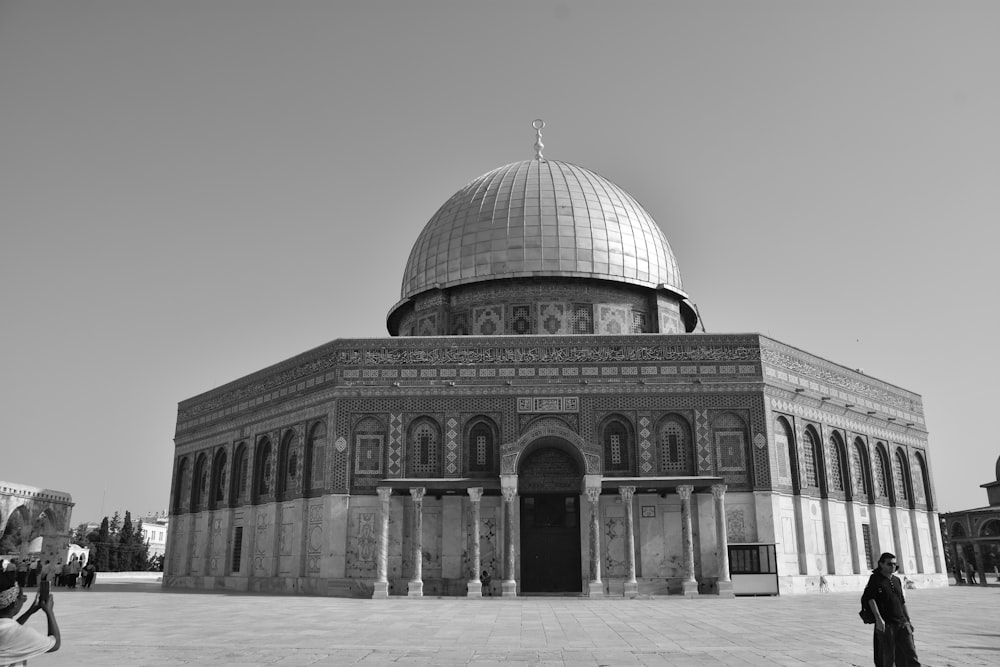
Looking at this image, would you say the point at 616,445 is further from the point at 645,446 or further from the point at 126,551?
the point at 126,551

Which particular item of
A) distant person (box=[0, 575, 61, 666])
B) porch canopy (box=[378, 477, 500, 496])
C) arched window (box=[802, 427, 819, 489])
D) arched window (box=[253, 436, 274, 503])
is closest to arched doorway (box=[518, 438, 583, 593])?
porch canopy (box=[378, 477, 500, 496])

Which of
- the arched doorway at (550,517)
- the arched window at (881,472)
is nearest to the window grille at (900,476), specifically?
the arched window at (881,472)

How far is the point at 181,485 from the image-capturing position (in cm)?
3200

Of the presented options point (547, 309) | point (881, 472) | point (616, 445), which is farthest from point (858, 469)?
point (547, 309)

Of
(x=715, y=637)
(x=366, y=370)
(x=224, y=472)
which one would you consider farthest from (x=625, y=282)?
(x=715, y=637)

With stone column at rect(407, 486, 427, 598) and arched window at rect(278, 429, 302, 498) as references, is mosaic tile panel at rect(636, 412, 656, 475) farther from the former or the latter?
arched window at rect(278, 429, 302, 498)

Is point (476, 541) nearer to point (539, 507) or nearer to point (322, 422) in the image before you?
point (539, 507)

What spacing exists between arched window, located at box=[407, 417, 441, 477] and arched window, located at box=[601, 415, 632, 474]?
15.8 ft

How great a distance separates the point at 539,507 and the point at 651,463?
11.3 feet

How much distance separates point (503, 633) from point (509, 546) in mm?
9991

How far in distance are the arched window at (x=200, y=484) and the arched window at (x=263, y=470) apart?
385 centimetres

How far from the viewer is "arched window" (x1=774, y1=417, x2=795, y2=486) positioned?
78.3 ft

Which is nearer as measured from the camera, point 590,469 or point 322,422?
point 590,469

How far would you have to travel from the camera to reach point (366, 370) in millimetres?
24406
